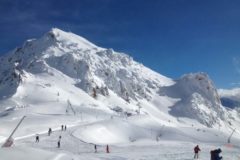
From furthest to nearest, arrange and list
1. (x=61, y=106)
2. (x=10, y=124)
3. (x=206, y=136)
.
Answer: (x=61, y=106) < (x=206, y=136) < (x=10, y=124)

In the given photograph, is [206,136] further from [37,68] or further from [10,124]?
[37,68]

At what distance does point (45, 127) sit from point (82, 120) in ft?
57.5

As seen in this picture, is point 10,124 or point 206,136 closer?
point 10,124

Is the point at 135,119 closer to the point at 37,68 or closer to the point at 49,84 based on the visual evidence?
the point at 49,84

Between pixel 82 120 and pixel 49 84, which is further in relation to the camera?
pixel 49 84

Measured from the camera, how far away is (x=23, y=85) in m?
162

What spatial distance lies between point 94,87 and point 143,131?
333 feet

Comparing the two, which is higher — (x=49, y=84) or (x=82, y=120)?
(x=49, y=84)

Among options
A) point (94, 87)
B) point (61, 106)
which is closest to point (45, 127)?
point (61, 106)

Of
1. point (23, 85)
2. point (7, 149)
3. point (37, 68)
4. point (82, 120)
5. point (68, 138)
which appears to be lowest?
point (7, 149)

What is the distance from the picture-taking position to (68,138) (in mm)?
67562

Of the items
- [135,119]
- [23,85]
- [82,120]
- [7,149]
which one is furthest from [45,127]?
[23,85]

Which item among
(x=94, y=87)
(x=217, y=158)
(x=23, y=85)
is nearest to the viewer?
(x=217, y=158)

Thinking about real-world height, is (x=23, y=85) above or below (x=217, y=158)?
above
